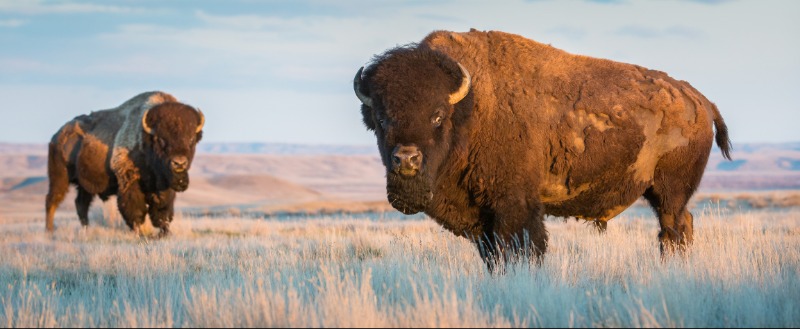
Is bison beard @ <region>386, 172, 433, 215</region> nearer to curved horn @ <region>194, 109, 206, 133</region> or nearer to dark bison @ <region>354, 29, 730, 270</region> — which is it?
dark bison @ <region>354, 29, 730, 270</region>

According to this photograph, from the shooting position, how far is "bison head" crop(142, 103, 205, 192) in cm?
1384

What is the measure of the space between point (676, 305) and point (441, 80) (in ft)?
9.53

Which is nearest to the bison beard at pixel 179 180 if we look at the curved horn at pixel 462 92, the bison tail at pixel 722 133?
the curved horn at pixel 462 92

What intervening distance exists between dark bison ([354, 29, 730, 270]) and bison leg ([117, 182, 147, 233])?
29.3ft

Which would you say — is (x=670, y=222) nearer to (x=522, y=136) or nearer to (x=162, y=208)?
(x=522, y=136)

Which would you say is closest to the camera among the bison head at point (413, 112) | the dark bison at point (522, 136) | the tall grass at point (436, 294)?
the tall grass at point (436, 294)

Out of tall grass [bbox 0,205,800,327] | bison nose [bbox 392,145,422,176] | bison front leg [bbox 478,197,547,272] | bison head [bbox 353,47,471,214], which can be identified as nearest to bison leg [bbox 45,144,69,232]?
tall grass [bbox 0,205,800,327]

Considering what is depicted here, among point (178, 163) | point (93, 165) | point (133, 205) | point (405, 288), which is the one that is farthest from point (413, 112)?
point (93, 165)

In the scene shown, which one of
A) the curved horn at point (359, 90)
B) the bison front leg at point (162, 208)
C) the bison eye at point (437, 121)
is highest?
the curved horn at point (359, 90)

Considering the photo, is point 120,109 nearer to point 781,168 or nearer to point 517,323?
point 517,323

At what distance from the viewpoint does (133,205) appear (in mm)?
15008

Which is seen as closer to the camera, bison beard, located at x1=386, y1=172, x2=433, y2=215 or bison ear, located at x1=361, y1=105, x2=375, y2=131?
bison beard, located at x1=386, y1=172, x2=433, y2=215

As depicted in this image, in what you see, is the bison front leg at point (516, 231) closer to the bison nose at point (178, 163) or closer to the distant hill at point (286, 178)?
the bison nose at point (178, 163)

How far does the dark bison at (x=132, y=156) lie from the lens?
14055 millimetres
